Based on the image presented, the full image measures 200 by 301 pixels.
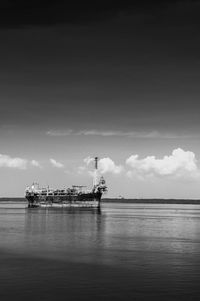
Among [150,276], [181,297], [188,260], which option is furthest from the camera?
[188,260]

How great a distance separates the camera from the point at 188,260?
44.1m

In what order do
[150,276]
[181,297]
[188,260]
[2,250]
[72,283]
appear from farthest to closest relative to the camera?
1. [2,250]
2. [188,260]
3. [150,276]
4. [72,283]
5. [181,297]

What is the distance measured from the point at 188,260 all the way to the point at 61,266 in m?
11.0

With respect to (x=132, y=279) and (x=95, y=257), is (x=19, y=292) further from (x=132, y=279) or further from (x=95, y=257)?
(x=95, y=257)

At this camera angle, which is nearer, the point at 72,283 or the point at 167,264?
the point at 72,283

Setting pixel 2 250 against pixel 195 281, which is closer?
pixel 195 281

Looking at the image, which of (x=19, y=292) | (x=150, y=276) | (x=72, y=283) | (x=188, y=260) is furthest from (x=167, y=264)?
(x=19, y=292)

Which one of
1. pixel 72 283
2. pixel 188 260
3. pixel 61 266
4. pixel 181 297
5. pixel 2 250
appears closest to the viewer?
pixel 181 297

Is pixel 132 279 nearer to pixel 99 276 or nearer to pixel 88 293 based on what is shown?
pixel 99 276

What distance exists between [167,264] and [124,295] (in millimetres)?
12534

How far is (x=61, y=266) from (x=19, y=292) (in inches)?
418

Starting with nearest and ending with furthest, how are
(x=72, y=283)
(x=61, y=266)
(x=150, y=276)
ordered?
(x=72, y=283)
(x=150, y=276)
(x=61, y=266)

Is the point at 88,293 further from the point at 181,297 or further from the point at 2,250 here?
the point at 2,250

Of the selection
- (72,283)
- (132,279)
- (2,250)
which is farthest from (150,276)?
(2,250)
